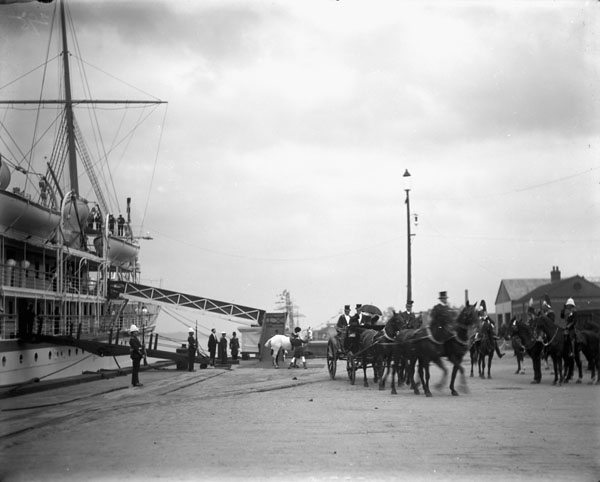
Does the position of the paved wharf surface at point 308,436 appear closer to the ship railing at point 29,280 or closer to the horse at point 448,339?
the horse at point 448,339

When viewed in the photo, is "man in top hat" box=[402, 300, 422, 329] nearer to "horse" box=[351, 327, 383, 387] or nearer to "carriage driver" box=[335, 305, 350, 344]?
"horse" box=[351, 327, 383, 387]

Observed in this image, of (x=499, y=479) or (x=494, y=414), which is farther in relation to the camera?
(x=494, y=414)

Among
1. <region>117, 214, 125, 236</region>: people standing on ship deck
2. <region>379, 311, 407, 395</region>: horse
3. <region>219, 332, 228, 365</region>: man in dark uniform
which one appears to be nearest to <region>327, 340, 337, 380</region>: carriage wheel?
<region>379, 311, 407, 395</region>: horse

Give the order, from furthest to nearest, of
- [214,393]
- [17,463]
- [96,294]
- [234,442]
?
[96,294] < [214,393] < [234,442] < [17,463]

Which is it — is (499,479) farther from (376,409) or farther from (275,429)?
(376,409)

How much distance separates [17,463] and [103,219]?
29.3m

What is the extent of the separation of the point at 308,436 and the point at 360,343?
10925 mm

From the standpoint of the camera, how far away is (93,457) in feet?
30.7

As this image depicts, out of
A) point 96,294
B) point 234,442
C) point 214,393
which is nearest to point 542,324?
point 214,393


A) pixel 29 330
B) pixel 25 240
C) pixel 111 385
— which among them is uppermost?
pixel 25 240

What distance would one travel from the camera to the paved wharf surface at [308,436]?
846 centimetres

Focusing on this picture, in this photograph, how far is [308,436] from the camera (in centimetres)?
1091

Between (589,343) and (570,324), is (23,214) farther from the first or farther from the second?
(589,343)

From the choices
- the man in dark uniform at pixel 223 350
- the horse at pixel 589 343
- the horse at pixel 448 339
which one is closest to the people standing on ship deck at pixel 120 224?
the man in dark uniform at pixel 223 350
